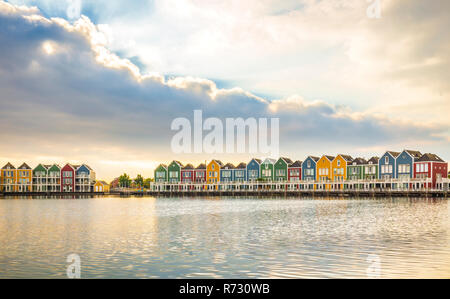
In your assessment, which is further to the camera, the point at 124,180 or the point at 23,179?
the point at 124,180

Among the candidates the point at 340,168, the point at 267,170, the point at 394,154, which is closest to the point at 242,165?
the point at 267,170

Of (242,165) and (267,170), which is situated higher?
(242,165)

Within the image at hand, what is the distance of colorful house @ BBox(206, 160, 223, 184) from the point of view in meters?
134

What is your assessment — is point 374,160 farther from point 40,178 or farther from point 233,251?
point 40,178

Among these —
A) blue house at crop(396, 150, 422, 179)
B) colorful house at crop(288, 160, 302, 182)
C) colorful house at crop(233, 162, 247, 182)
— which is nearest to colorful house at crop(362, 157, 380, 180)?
blue house at crop(396, 150, 422, 179)

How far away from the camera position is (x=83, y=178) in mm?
148750

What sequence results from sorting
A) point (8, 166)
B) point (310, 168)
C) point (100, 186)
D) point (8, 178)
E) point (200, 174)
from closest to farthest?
point (310, 168)
point (200, 174)
point (8, 178)
point (8, 166)
point (100, 186)

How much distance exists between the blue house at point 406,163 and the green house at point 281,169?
31.8m

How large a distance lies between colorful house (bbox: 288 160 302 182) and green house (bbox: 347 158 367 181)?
46.9 ft

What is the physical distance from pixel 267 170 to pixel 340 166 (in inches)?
887

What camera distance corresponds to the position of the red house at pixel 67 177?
146m

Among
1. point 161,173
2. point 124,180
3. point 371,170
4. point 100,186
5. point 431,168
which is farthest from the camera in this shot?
point 124,180

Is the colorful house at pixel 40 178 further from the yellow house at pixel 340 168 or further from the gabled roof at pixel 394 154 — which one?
the gabled roof at pixel 394 154
